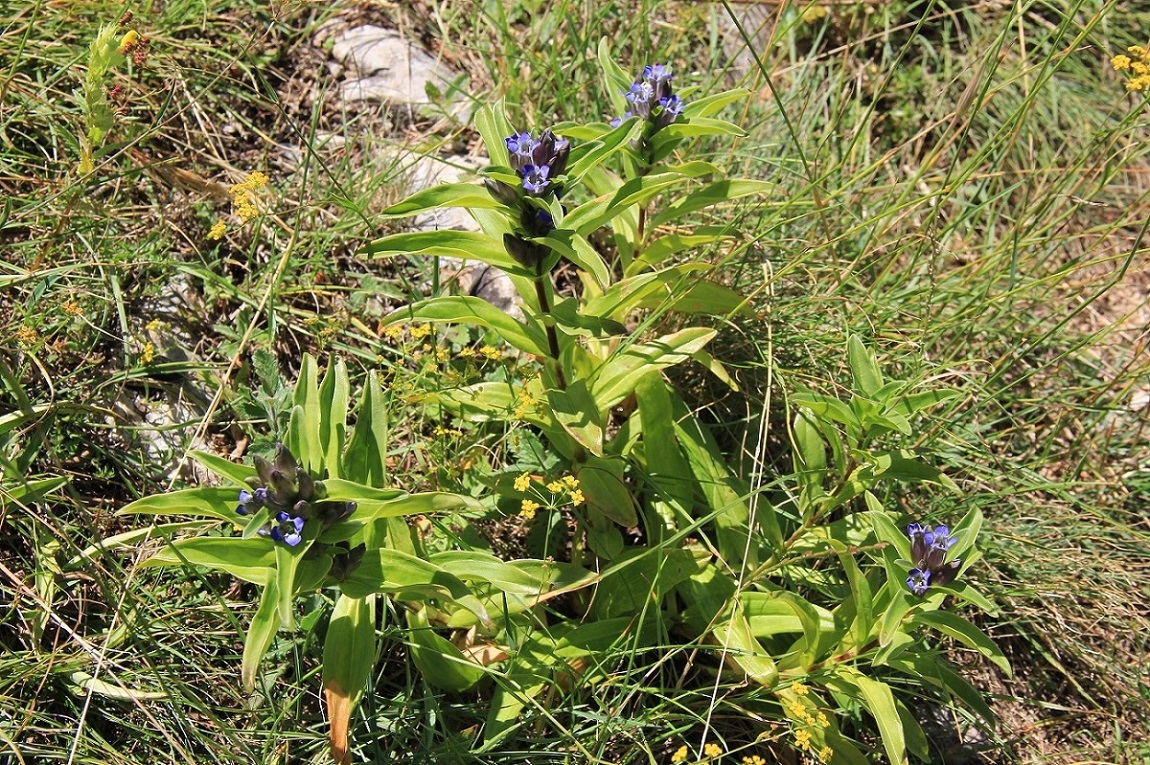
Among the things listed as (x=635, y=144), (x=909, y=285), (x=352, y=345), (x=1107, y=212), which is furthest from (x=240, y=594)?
(x=1107, y=212)

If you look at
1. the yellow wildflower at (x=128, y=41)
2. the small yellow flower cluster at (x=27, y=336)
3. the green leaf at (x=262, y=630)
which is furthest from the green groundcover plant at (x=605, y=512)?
the yellow wildflower at (x=128, y=41)

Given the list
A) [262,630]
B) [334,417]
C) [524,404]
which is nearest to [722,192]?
[524,404]

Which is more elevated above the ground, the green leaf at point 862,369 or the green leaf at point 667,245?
the green leaf at point 667,245

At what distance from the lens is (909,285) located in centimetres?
438

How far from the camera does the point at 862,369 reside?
3.17 m

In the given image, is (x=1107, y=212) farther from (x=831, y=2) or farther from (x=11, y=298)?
(x=11, y=298)

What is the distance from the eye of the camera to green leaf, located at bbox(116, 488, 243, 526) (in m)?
2.48

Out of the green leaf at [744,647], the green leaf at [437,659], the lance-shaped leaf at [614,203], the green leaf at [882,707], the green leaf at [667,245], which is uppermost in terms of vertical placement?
the lance-shaped leaf at [614,203]

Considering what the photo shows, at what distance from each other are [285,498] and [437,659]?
96 centimetres

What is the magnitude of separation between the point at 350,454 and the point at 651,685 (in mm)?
1385

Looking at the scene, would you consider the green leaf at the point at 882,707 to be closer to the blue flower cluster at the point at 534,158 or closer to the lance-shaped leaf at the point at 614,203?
the lance-shaped leaf at the point at 614,203

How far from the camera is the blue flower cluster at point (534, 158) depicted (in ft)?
8.94

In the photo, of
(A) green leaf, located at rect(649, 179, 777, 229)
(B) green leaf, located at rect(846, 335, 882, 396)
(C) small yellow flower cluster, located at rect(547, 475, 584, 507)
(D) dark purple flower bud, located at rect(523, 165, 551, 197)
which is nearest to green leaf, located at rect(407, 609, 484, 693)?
(C) small yellow flower cluster, located at rect(547, 475, 584, 507)

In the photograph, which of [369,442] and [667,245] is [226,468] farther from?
[667,245]
